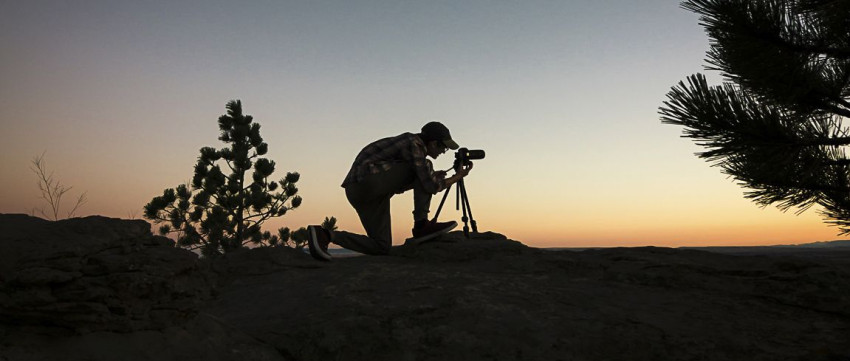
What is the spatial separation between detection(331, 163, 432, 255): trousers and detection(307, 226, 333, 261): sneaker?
4.7 inches

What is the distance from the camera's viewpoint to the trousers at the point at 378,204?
18.6ft

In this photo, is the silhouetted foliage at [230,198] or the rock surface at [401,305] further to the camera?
the silhouetted foliage at [230,198]

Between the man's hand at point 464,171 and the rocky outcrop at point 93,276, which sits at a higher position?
the man's hand at point 464,171

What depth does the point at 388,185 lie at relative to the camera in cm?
571

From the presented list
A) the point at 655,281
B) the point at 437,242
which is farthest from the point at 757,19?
the point at 437,242

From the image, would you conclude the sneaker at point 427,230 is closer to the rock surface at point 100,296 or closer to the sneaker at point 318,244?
the sneaker at point 318,244

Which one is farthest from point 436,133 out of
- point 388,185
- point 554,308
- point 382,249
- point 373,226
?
point 554,308

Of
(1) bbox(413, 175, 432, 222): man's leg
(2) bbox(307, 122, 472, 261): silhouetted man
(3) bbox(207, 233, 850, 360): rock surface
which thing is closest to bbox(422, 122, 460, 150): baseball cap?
(2) bbox(307, 122, 472, 261): silhouetted man

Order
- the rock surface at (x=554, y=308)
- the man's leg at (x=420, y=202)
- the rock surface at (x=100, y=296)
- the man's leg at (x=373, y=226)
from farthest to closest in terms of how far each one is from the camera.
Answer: the man's leg at (x=373, y=226) < the man's leg at (x=420, y=202) < the rock surface at (x=554, y=308) < the rock surface at (x=100, y=296)

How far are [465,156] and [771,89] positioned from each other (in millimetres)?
3830

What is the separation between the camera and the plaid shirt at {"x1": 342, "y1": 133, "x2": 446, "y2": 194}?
5.59 meters

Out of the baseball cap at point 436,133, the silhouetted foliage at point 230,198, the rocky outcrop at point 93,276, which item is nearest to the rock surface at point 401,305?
the rocky outcrop at point 93,276

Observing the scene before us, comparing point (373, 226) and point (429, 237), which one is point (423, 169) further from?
point (373, 226)

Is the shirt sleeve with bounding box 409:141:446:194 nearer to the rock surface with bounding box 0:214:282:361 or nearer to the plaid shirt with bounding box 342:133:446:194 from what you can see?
the plaid shirt with bounding box 342:133:446:194
